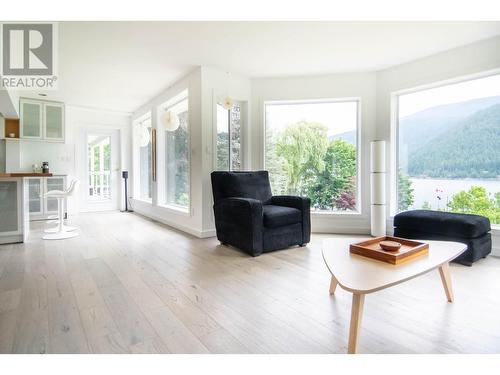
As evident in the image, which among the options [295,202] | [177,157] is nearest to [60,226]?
[177,157]

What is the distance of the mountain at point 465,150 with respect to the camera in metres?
3.29

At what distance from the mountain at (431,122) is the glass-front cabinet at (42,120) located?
622 centimetres

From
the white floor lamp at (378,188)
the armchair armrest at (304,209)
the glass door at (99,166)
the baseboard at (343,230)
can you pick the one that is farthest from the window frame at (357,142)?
the glass door at (99,166)

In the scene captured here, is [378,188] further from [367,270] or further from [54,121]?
[54,121]

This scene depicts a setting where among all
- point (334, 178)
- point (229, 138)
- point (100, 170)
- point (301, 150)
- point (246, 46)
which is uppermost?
point (246, 46)

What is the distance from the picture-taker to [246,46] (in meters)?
3.24

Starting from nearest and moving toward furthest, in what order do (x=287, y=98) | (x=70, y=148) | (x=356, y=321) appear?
(x=356, y=321) → (x=287, y=98) → (x=70, y=148)

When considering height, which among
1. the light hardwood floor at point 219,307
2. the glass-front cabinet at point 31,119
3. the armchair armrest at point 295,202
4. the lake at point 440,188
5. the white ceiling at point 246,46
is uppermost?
the white ceiling at point 246,46

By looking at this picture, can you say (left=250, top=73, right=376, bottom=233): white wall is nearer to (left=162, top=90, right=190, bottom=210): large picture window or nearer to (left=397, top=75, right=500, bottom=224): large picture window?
(left=397, top=75, right=500, bottom=224): large picture window

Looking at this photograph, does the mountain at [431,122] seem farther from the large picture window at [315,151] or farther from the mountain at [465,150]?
the large picture window at [315,151]

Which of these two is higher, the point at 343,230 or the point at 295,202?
the point at 295,202

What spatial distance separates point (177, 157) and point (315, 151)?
8.24 feet
